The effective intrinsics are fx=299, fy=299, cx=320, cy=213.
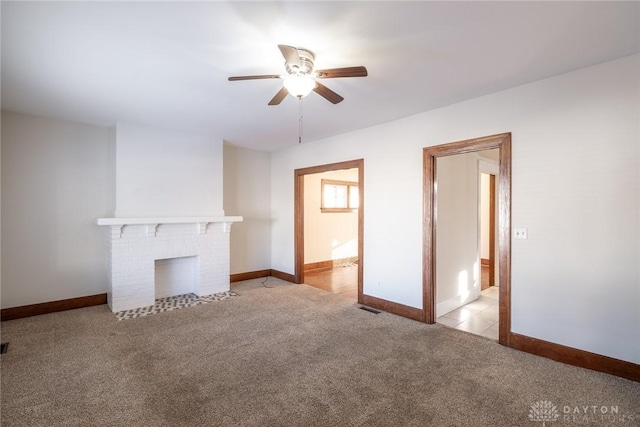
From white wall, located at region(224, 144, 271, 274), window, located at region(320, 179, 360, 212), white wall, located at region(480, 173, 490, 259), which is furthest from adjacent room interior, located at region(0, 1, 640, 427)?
window, located at region(320, 179, 360, 212)

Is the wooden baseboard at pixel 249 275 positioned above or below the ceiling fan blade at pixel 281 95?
below

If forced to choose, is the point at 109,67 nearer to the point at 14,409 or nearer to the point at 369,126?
the point at 14,409

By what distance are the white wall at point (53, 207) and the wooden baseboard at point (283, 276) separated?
111 inches

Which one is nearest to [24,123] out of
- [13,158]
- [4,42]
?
[13,158]

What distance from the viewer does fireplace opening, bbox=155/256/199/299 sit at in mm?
4723

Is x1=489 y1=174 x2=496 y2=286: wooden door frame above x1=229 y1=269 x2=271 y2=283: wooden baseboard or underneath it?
above

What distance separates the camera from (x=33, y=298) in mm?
3896

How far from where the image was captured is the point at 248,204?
19.4 feet

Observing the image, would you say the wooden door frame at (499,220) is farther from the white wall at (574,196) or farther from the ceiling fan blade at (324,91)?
the ceiling fan blade at (324,91)

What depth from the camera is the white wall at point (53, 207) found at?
377cm

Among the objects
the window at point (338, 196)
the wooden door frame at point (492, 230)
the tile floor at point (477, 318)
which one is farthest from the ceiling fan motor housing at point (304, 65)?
the wooden door frame at point (492, 230)

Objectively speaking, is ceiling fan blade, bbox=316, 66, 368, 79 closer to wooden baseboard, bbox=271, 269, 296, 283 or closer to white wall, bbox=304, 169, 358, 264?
wooden baseboard, bbox=271, 269, 296, 283

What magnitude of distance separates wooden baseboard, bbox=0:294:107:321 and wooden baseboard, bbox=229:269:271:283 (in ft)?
6.52

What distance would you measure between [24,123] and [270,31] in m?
3.91
